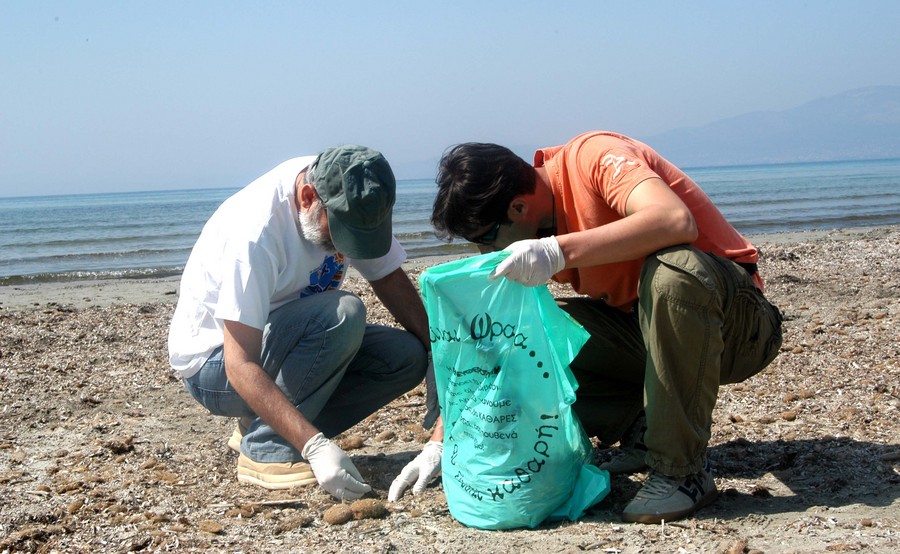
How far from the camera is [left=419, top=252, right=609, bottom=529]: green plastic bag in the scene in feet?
7.61

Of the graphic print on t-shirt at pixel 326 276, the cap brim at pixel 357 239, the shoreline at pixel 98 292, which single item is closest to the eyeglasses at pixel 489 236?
the cap brim at pixel 357 239

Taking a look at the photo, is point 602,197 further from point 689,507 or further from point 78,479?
point 78,479

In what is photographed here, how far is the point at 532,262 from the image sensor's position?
2281 mm

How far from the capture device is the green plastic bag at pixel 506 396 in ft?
7.61

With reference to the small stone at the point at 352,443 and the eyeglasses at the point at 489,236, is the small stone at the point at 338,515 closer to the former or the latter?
the small stone at the point at 352,443

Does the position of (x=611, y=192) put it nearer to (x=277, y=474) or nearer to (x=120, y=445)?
(x=277, y=474)

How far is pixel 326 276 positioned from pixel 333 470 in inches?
30.2

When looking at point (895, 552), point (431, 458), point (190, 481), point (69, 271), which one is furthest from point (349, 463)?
point (69, 271)

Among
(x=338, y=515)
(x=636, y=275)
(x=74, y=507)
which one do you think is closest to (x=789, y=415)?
(x=636, y=275)

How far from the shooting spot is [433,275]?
237 cm

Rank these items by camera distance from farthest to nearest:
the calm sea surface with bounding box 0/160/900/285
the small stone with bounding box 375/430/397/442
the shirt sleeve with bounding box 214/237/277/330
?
the calm sea surface with bounding box 0/160/900/285 → the small stone with bounding box 375/430/397/442 → the shirt sleeve with bounding box 214/237/277/330

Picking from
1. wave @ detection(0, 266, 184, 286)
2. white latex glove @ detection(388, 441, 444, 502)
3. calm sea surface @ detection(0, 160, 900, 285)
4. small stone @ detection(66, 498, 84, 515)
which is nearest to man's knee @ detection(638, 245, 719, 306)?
white latex glove @ detection(388, 441, 444, 502)

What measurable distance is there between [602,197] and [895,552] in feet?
3.80

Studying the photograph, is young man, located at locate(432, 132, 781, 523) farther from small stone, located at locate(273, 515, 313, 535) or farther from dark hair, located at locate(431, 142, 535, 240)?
small stone, located at locate(273, 515, 313, 535)
